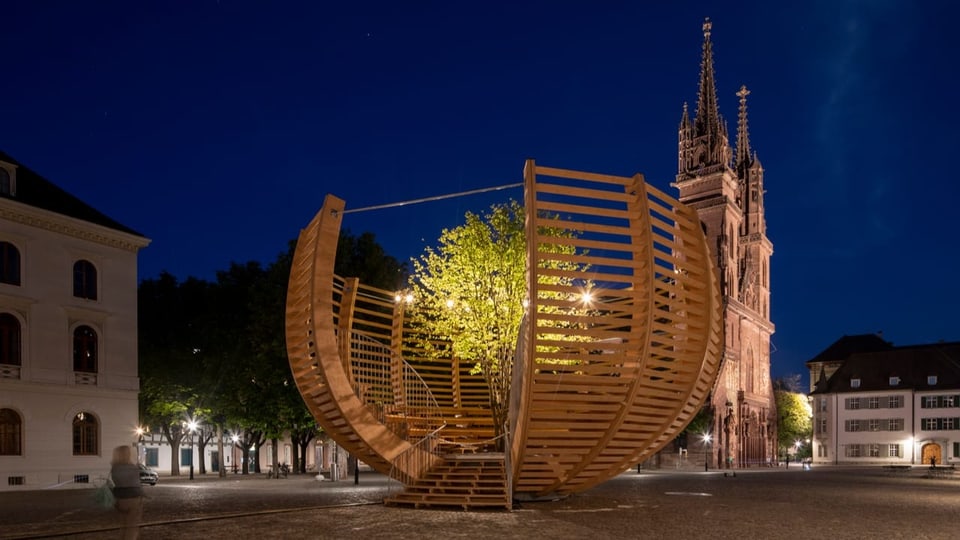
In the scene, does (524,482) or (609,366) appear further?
(524,482)

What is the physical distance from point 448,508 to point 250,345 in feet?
78.7

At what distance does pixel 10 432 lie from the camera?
96.2ft

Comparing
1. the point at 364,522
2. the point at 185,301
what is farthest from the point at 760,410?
the point at 364,522

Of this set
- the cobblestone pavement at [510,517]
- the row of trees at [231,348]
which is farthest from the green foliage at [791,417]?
the cobblestone pavement at [510,517]

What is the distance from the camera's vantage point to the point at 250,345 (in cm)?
3925

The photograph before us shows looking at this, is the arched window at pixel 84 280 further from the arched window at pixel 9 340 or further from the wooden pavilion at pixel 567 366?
the wooden pavilion at pixel 567 366

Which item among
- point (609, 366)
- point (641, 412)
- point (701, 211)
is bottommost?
point (641, 412)

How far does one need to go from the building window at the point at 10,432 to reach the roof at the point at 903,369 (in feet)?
248

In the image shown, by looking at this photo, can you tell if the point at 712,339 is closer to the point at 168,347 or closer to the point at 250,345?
the point at 250,345

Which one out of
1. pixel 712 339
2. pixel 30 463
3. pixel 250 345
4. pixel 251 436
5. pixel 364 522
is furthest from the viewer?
pixel 251 436

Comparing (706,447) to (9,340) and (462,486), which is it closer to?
(462,486)

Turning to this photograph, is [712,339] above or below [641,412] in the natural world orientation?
above

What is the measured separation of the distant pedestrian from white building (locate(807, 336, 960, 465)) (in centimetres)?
7879

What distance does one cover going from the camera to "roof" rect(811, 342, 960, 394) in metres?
76.4
